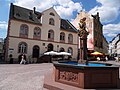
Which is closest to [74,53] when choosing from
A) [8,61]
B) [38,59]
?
[38,59]

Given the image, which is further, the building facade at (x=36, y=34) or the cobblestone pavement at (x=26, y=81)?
the building facade at (x=36, y=34)

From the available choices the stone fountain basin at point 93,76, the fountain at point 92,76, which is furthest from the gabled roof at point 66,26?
the stone fountain basin at point 93,76

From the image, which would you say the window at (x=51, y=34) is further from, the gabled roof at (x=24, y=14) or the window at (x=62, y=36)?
the gabled roof at (x=24, y=14)

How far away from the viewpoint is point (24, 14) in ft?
105

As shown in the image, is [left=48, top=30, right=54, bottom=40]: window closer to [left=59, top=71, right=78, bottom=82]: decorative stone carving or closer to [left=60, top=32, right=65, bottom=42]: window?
[left=60, top=32, right=65, bottom=42]: window

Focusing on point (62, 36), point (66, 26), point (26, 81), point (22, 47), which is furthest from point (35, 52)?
point (26, 81)

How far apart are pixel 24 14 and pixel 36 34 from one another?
4.95 metres

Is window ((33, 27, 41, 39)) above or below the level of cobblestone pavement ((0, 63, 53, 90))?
above

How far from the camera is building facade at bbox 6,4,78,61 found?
28766mm

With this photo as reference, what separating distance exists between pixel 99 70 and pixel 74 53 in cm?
3226

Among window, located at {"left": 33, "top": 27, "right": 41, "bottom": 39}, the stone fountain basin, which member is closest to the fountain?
the stone fountain basin

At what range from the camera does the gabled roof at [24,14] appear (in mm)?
29753

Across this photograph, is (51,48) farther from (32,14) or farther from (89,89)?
(89,89)

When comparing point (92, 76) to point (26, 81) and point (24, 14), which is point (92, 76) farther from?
point (24, 14)
